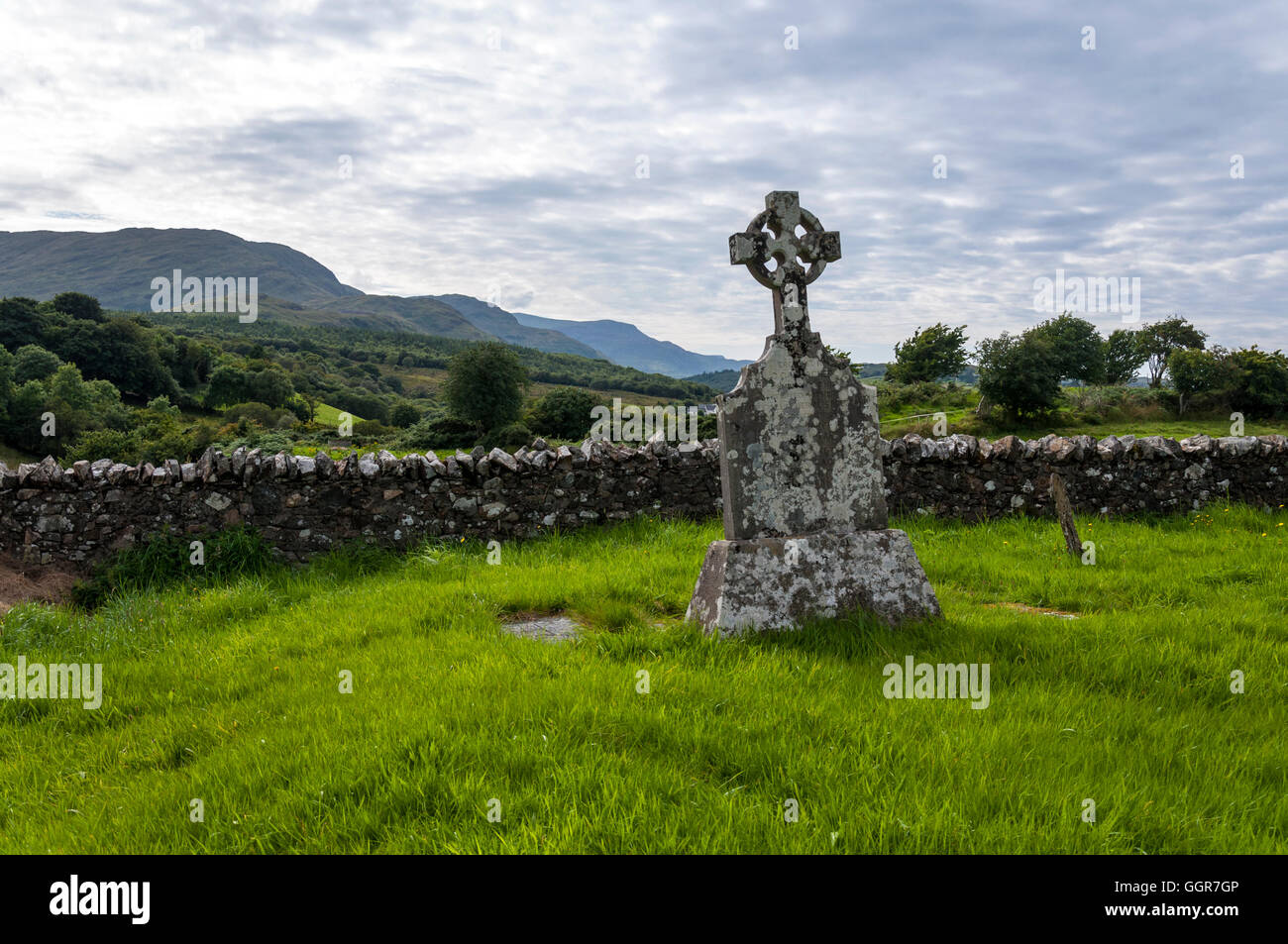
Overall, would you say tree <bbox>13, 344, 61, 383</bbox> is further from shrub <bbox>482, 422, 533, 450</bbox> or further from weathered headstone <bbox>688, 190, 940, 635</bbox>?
weathered headstone <bbox>688, 190, 940, 635</bbox>

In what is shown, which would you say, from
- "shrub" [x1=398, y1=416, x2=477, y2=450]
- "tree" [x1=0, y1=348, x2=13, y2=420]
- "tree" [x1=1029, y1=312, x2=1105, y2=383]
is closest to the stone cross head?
"shrub" [x1=398, y1=416, x2=477, y2=450]

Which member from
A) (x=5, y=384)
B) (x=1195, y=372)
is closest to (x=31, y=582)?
(x=5, y=384)

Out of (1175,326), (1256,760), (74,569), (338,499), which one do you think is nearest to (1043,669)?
(1256,760)

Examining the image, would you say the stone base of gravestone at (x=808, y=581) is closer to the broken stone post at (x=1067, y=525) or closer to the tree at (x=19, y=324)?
the broken stone post at (x=1067, y=525)

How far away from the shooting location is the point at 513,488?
978cm

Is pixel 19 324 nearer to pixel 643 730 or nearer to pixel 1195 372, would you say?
pixel 643 730

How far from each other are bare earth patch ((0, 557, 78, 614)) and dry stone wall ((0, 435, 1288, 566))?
17 centimetres

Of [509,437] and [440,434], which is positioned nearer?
[509,437]

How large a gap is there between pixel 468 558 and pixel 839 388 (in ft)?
16.3

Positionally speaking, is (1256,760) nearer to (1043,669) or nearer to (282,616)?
(1043,669)

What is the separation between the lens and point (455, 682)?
4.45 meters

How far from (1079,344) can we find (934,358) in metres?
15.5

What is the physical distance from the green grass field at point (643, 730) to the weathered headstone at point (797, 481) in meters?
0.39

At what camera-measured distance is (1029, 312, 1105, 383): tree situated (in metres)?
64.4
